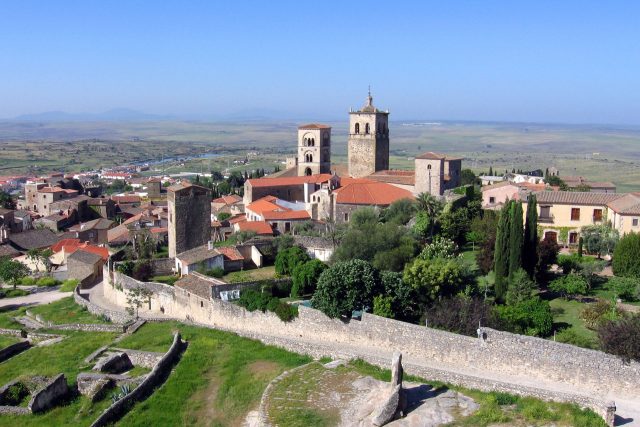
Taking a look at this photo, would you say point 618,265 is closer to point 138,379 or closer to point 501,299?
point 501,299

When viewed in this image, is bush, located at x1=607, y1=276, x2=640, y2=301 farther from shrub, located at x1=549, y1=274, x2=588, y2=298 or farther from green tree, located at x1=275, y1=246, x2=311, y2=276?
green tree, located at x1=275, y1=246, x2=311, y2=276

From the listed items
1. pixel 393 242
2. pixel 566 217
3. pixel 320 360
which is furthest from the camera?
pixel 566 217

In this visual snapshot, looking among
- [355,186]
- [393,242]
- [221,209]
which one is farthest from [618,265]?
[221,209]

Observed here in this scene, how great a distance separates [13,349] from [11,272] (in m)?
16.0

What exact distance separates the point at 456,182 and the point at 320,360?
33827mm

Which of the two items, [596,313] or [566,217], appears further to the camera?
[566,217]

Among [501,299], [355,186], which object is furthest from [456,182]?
[501,299]

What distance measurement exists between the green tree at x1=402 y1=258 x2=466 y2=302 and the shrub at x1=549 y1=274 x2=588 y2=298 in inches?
135

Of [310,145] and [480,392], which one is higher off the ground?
[310,145]

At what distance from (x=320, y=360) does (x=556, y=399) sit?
7117 millimetres

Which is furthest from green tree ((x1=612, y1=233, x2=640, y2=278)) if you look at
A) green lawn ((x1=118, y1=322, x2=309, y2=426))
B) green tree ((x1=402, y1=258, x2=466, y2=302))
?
green lawn ((x1=118, y1=322, x2=309, y2=426))

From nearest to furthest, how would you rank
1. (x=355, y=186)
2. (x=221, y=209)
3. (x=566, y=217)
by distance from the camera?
1. (x=566, y=217)
2. (x=355, y=186)
3. (x=221, y=209)

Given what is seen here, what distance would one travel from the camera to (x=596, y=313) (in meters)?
22.3

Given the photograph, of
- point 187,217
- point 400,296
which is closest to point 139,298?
point 187,217
